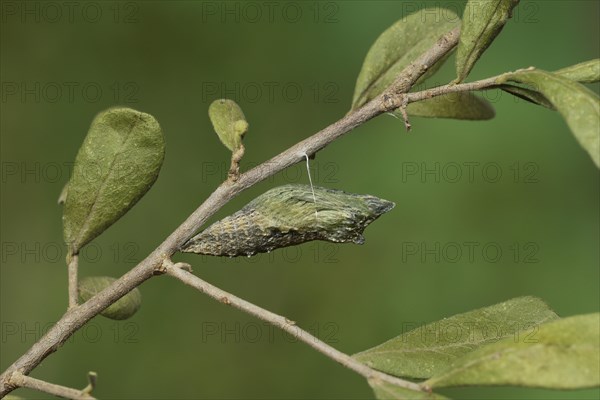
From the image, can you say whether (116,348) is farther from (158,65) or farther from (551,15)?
(551,15)

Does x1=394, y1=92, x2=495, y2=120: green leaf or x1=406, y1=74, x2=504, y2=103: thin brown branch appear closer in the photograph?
x1=406, y1=74, x2=504, y2=103: thin brown branch

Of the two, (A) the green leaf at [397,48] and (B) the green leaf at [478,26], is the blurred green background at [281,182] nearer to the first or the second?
(A) the green leaf at [397,48]

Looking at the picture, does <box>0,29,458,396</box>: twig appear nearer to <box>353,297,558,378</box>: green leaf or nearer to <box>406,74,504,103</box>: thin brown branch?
<box>406,74,504,103</box>: thin brown branch

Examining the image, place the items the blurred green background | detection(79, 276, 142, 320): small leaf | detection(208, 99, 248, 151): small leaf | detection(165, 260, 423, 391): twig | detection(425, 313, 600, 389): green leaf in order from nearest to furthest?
detection(425, 313, 600, 389): green leaf
detection(165, 260, 423, 391): twig
detection(208, 99, 248, 151): small leaf
detection(79, 276, 142, 320): small leaf
the blurred green background

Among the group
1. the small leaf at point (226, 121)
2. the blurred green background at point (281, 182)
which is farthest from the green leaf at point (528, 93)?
the blurred green background at point (281, 182)

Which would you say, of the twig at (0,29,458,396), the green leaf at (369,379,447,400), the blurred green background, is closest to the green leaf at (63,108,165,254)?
the twig at (0,29,458,396)

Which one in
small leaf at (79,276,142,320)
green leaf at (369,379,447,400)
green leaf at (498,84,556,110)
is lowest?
green leaf at (369,379,447,400)

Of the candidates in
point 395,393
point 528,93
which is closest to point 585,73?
point 528,93
